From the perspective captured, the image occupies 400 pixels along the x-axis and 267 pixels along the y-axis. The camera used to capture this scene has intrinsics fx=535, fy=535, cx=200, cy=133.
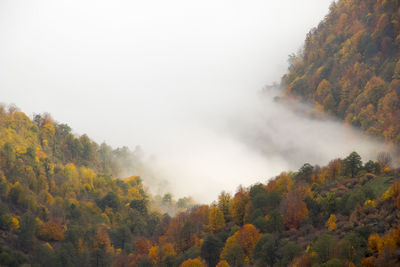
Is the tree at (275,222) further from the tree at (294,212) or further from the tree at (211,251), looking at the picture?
the tree at (211,251)

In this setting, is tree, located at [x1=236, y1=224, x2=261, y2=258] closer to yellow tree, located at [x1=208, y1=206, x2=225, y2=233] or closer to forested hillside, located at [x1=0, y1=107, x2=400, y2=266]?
forested hillside, located at [x1=0, y1=107, x2=400, y2=266]

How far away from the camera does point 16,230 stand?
153 meters

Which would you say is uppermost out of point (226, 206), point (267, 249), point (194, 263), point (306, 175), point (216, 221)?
point (306, 175)

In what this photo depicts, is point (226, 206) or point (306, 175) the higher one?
point (306, 175)

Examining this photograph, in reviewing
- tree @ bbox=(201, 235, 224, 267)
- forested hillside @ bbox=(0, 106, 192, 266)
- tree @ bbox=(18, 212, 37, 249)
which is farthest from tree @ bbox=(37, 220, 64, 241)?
tree @ bbox=(201, 235, 224, 267)

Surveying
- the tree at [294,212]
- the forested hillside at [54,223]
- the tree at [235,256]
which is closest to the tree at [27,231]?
the forested hillside at [54,223]

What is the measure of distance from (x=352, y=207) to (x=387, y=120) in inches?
3506

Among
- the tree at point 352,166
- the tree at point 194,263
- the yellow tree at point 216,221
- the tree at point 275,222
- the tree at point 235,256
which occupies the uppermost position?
the tree at point 352,166

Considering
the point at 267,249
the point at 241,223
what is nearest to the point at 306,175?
the point at 241,223

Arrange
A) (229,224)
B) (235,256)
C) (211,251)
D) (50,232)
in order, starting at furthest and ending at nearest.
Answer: (50,232) → (229,224) → (211,251) → (235,256)

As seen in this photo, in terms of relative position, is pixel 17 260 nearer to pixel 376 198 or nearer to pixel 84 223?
pixel 84 223

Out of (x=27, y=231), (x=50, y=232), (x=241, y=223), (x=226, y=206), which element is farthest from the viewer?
(x=50, y=232)

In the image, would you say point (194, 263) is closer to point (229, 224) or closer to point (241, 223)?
point (241, 223)

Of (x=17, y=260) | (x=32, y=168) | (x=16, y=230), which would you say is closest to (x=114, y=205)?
(x=32, y=168)
